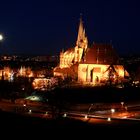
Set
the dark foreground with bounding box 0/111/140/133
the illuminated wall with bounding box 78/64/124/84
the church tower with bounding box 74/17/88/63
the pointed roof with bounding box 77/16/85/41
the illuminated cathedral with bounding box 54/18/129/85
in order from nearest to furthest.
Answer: the dark foreground with bounding box 0/111/140/133
the illuminated cathedral with bounding box 54/18/129/85
the illuminated wall with bounding box 78/64/124/84
the pointed roof with bounding box 77/16/85/41
the church tower with bounding box 74/17/88/63

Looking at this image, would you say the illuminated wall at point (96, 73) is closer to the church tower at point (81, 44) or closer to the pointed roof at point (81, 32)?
the church tower at point (81, 44)

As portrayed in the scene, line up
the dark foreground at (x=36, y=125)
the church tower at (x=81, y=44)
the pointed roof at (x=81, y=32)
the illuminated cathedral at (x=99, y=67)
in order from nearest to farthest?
the dark foreground at (x=36, y=125) < the illuminated cathedral at (x=99, y=67) < the pointed roof at (x=81, y=32) < the church tower at (x=81, y=44)

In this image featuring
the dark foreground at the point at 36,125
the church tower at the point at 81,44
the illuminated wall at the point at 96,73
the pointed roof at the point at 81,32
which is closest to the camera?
the dark foreground at the point at 36,125

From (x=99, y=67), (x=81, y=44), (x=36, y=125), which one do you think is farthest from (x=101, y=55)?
(x=36, y=125)

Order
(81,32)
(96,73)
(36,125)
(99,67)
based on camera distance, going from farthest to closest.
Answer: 1. (81,32)
2. (99,67)
3. (96,73)
4. (36,125)

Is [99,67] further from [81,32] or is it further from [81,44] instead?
[81,44]

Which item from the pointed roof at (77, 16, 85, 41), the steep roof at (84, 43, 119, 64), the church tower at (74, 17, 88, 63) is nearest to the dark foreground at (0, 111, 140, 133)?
the steep roof at (84, 43, 119, 64)

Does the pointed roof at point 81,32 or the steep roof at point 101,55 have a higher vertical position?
the pointed roof at point 81,32

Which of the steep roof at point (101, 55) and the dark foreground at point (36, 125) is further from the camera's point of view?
the steep roof at point (101, 55)

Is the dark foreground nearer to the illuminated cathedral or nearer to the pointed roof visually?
the illuminated cathedral

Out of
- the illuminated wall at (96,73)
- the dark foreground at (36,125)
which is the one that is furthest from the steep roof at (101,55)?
the dark foreground at (36,125)

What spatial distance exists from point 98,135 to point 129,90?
3451 centimetres

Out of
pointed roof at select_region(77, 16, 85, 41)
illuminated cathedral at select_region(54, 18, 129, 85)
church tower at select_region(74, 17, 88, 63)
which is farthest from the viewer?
church tower at select_region(74, 17, 88, 63)

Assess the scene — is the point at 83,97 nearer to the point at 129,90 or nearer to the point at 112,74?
the point at 129,90
